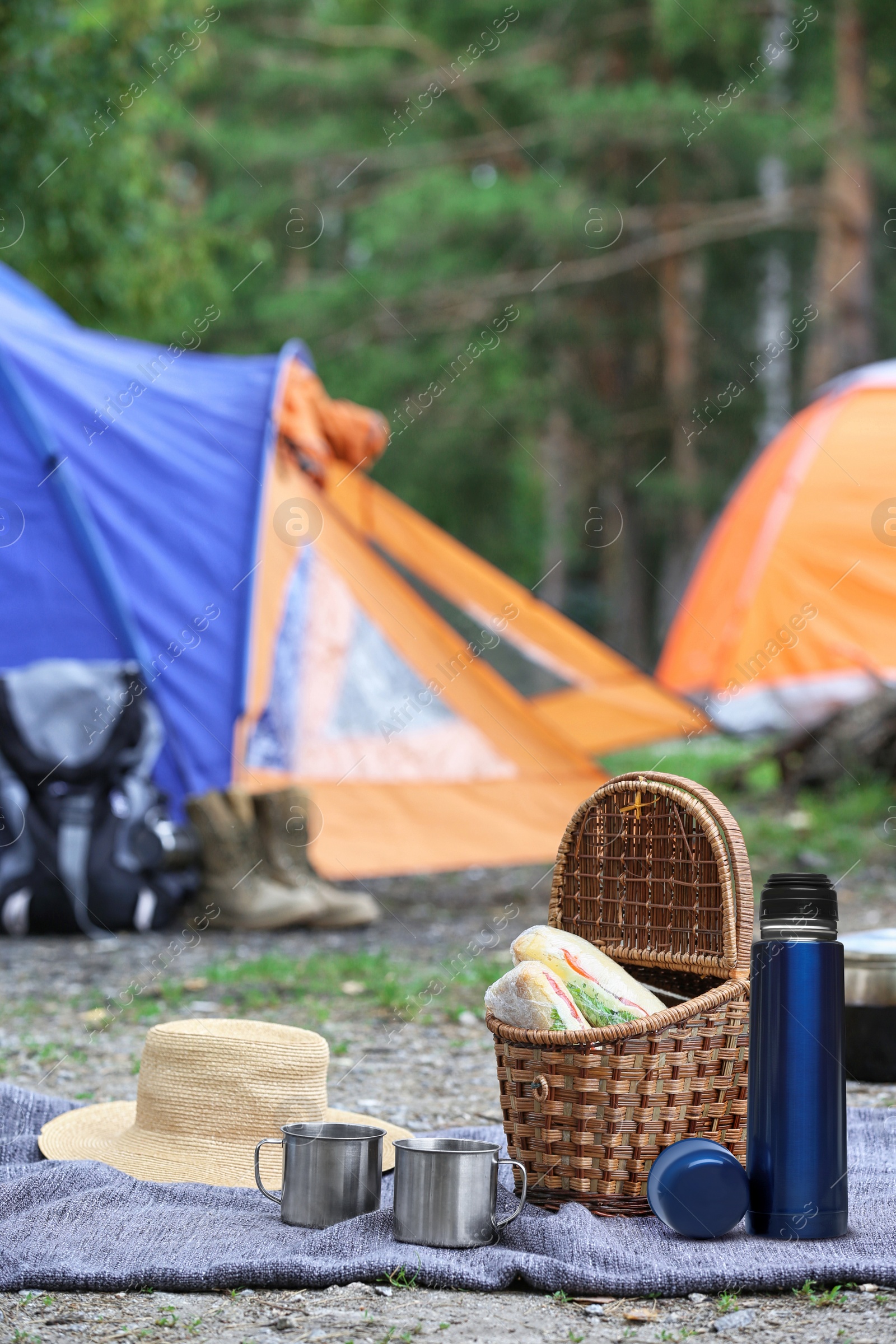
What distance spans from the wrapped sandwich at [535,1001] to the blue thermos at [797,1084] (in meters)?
0.26

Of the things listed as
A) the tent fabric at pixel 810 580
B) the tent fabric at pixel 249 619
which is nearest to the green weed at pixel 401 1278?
the tent fabric at pixel 249 619

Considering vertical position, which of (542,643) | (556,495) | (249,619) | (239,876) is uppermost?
(556,495)

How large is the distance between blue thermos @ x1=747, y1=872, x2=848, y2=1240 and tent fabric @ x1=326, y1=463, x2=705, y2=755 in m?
3.70

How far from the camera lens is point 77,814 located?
181 inches

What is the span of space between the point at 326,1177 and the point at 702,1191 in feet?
1.74

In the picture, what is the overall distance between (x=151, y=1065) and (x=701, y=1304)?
3.07 feet

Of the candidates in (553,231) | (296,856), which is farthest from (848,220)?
(296,856)

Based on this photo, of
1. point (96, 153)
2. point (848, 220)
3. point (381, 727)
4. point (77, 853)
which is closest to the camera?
point (77, 853)

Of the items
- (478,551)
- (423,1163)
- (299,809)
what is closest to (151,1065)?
(423,1163)

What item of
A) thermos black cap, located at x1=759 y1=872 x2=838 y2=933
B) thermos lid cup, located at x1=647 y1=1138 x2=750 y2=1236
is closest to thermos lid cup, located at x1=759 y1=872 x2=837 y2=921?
thermos black cap, located at x1=759 y1=872 x2=838 y2=933

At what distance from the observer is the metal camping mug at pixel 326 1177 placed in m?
2.14

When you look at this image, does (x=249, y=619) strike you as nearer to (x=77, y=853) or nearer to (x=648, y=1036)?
(x=77, y=853)

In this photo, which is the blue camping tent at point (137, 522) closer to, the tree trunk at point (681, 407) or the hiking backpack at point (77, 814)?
the hiking backpack at point (77, 814)

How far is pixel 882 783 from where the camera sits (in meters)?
7.47
